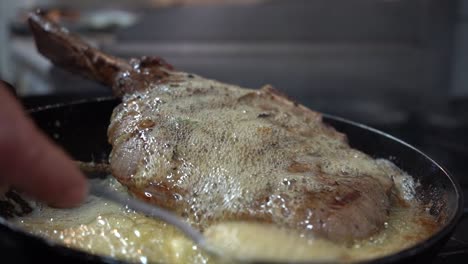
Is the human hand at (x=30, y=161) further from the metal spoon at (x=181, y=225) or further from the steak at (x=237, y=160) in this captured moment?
the steak at (x=237, y=160)

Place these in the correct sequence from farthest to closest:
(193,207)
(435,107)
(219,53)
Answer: (219,53)
(435,107)
(193,207)

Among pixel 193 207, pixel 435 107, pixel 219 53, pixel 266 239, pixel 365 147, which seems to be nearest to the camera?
pixel 266 239

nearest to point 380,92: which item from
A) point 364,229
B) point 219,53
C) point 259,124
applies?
point 219,53

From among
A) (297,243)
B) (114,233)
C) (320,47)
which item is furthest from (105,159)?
(320,47)

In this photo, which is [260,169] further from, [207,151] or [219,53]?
[219,53]

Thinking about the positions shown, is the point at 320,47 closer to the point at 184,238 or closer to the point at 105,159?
the point at 105,159

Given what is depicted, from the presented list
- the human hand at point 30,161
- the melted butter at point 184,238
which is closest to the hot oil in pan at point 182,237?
the melted butter at point 184,238
